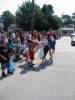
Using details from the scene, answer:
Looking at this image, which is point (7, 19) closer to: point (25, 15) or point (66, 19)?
point (66, 19)

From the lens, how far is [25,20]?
52625mm

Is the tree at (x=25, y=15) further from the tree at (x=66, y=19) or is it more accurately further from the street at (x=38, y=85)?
the tree at (x=66, y=19)

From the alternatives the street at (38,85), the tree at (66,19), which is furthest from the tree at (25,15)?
the tree at (66,19)

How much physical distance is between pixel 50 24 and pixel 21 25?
1319 centimetres

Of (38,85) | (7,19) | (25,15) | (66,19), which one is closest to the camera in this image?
(38,85)

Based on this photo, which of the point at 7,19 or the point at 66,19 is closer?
the point at 7,19

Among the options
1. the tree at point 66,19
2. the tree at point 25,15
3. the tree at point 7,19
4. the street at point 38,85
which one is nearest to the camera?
the street at point 38,85

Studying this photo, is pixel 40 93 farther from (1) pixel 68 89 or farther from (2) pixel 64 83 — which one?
(2) pixel 64 83

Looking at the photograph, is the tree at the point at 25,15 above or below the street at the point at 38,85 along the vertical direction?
above

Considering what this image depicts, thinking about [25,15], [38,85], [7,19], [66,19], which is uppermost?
[66,19]

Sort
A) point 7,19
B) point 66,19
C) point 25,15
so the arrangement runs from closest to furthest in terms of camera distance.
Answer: point 25,15, point 7,19, point 66,19

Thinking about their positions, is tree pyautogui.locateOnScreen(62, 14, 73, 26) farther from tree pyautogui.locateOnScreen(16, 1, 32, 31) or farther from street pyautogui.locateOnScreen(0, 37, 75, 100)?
street pyautogui.locateOnScreen(0, 37, 75, 100)

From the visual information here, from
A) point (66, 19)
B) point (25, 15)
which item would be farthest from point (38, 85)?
point (66, 19)

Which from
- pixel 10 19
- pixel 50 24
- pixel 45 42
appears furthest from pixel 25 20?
pixel 10 19
